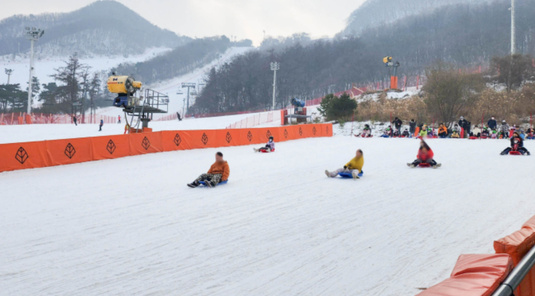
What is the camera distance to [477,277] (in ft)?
11.8

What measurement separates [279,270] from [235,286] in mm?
758

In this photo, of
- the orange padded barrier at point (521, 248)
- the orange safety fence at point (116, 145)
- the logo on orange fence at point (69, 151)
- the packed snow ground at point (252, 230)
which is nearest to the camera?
the orange padded barrier at point (521, 248)

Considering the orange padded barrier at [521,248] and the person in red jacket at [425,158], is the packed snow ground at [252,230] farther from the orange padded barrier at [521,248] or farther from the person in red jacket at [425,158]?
the orange padded barrier at [521,248]

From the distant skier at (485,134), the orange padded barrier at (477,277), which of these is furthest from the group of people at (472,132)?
the orange padded barrier at (477,277)

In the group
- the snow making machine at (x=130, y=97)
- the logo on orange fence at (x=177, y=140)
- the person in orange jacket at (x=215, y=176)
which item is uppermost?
the snow making machine at (x=130, y=97)

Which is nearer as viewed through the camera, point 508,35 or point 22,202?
point 22,202

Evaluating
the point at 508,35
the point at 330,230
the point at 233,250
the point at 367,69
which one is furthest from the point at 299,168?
the point at 508,35

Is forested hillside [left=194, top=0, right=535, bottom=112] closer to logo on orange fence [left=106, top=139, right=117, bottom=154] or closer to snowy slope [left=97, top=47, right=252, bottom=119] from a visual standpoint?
snowy slope [left=97, top=47, right=252, bottom=119]

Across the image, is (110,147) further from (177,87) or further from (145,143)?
(177,87)

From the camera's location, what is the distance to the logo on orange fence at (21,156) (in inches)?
642

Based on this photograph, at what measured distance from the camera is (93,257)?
6.16 meters

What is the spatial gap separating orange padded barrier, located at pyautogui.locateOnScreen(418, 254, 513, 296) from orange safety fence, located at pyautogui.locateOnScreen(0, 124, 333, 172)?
16855 mm

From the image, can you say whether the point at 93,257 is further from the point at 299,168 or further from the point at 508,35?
A: the point at 508,35

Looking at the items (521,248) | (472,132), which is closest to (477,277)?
Result: (521,248)
